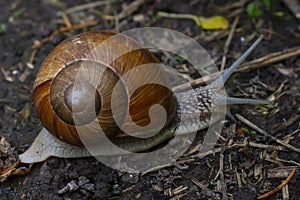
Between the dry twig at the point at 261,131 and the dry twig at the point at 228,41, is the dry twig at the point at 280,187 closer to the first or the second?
the dry twig at the point at 261,131

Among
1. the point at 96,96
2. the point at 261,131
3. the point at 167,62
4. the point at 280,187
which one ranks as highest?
the point at 96,96

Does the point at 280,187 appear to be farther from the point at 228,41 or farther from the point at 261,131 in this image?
the point at 228,41

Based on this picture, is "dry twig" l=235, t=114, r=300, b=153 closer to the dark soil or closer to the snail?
the dark soil

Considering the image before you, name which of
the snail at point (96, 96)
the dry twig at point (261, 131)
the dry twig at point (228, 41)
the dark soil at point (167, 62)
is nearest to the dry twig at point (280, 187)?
the dark soil at point (167, 62)

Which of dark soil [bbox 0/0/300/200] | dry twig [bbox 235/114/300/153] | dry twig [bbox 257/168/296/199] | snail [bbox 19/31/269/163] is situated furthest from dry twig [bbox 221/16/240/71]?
dry twig [bbox 257/168/296/199]

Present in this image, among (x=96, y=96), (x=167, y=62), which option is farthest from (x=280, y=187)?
(x=167, y=62)
